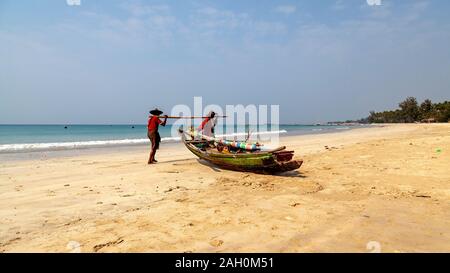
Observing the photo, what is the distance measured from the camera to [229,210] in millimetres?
5680

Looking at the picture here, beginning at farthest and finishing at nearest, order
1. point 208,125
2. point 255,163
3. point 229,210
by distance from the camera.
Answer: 1. point 208,125
2. point 255,163
3. point 229,210

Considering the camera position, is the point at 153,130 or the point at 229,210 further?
the point at 153,130

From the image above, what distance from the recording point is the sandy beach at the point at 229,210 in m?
4.14

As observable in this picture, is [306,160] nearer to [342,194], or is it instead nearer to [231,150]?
[231,150]

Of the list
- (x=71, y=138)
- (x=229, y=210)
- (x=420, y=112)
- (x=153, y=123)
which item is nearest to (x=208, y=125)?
(x=153, y=123)

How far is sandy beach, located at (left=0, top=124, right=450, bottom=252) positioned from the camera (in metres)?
4.14

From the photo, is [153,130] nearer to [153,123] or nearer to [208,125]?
[153,123]

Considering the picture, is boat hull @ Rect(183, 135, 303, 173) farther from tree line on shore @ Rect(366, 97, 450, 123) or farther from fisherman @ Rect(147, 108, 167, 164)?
tree line on shore @ Rect(366, 97, 450, 123)

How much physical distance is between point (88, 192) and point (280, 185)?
4746 millimetres

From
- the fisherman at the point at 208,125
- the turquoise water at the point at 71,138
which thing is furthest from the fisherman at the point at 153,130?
the turquoise water at the point at 71,138

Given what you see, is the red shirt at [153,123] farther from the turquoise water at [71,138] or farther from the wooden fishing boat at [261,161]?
the turquoise water at [71,138]

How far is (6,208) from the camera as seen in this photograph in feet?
19.7
